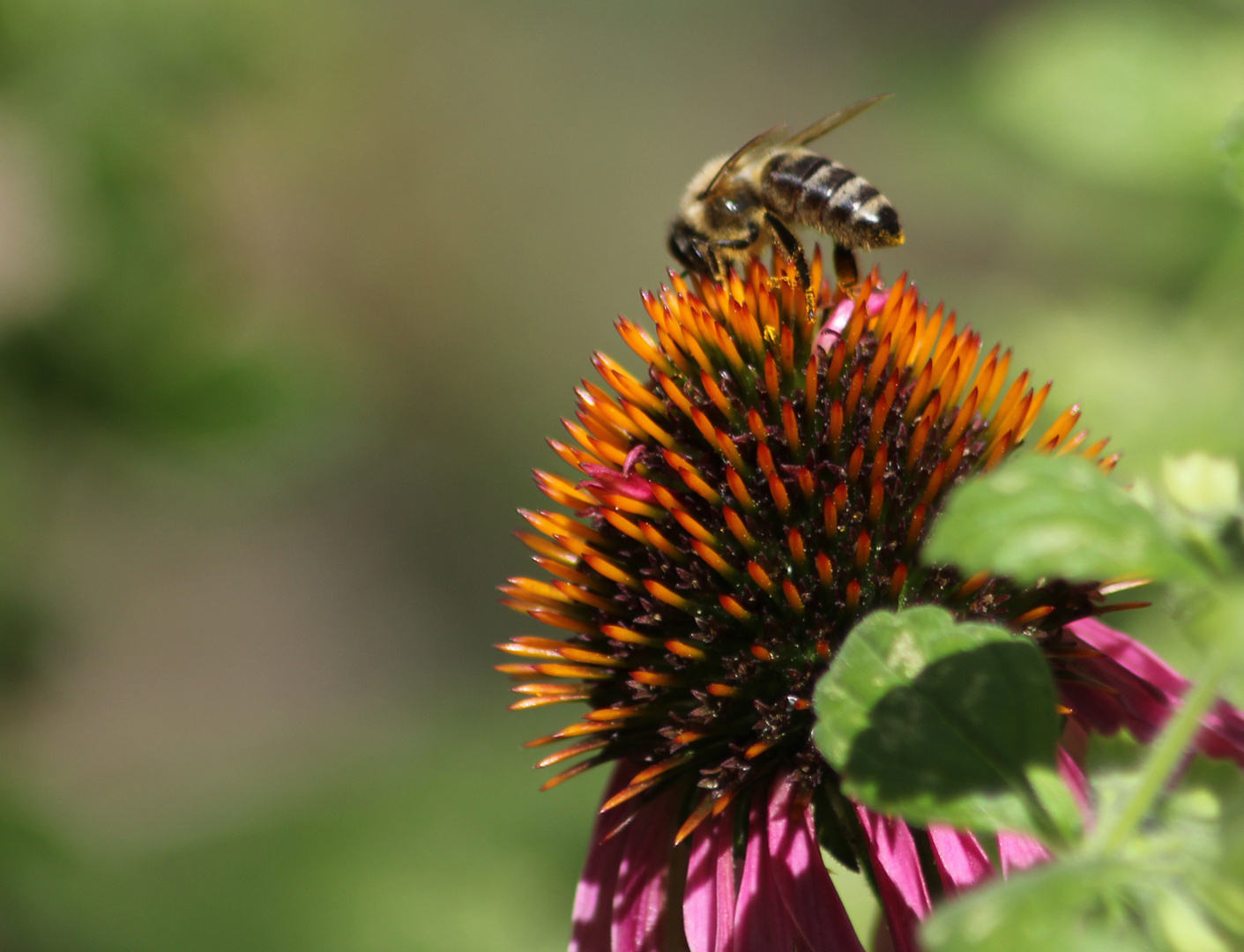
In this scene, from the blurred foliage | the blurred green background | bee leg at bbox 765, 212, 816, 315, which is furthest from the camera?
the blurred foliage

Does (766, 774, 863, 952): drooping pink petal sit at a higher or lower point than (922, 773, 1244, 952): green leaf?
higher

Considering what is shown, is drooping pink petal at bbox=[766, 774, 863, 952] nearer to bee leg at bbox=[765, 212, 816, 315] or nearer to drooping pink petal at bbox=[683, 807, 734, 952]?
drooping pink petal at bbox=[683, 807, 734, 952]

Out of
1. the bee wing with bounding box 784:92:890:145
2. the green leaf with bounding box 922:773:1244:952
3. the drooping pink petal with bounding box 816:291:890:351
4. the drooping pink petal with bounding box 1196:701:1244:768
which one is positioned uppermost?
the bee wing with bounding box 784:92:890:145

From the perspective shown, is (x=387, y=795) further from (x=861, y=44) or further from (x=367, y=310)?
(x=861, y=44)

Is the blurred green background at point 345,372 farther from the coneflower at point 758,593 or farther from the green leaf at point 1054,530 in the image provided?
the coneflower at point 758,593

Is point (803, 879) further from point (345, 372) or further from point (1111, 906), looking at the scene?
point (345, 372)

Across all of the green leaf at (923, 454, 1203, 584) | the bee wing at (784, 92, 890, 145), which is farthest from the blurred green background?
the bee wing at (784, 92, 890, 145)

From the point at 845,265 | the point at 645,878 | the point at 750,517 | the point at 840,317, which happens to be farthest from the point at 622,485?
the point at 845,265

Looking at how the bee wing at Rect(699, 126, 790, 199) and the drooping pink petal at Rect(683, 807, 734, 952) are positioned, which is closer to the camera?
the drooping pink petal at Rect(683, 807, 734, 952)
